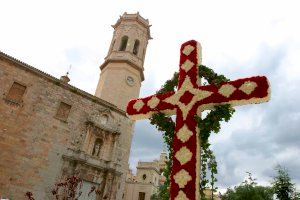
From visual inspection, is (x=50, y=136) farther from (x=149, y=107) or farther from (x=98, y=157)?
(x=149, y=107)

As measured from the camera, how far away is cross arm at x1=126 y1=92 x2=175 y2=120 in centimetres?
526

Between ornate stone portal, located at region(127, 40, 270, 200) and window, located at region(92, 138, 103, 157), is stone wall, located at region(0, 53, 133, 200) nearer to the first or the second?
window, located at region(92, 138, 103, 157)

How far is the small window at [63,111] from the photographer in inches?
861

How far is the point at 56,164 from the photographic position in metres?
20.3

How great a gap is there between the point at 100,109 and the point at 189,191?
2070 centimetres

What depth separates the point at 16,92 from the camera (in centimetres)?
2016

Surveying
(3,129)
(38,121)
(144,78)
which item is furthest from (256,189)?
(3,129)

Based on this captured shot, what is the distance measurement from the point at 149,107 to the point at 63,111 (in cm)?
1799

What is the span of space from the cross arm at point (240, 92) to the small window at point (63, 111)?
18.7 meters

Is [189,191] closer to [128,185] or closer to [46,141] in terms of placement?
[46,141]

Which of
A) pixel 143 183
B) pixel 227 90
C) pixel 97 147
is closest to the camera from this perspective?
pixel 227 90

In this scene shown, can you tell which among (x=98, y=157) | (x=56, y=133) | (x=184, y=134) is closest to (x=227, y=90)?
(x=184, y=134)

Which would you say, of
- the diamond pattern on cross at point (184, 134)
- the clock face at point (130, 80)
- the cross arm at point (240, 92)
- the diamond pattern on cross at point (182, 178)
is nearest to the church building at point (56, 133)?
the clock face at point (130, 80)

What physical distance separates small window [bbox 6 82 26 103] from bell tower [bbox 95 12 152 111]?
833cm
